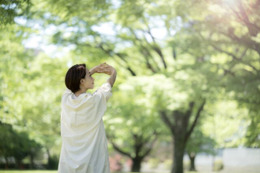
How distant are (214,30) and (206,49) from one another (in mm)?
1134

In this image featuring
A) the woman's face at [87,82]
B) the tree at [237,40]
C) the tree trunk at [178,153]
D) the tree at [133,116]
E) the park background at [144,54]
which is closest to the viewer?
the woman's face at [87,82]

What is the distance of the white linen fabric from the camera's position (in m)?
3.09

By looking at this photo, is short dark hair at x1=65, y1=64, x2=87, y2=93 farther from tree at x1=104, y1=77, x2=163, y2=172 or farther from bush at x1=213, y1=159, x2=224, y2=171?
bush at x1=213, y1=159, x2=224, y2=171

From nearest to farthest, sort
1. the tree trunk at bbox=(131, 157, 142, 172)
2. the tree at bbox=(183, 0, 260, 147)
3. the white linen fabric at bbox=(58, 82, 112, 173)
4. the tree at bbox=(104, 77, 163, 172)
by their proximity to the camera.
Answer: the white linen fabric at bbox=(58, 82, 112, 173) → the tree at bbox=(183, 0, 260, 147) → the tree at bbox=(104, 77, 163, 172) → the tree trunk at bbox=(131, 157, 142, 172)

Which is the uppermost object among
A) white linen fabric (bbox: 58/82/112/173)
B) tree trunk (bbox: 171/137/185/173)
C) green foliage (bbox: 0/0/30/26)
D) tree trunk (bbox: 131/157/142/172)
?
green foliage (bbox: 0/0/30/26)

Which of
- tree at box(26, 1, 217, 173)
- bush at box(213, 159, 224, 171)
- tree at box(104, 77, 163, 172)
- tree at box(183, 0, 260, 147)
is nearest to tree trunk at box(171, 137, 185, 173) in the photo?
tree at box(26, 1, 217, 173)

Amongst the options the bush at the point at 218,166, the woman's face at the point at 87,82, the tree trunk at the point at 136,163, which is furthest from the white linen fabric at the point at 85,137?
the bush at the point at 218,166

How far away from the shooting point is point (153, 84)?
13.6m

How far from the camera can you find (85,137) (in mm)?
3133

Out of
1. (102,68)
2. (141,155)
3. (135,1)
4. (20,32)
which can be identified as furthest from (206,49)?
(141,155)

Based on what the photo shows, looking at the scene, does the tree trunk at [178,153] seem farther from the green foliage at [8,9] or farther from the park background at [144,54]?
the green foliage at [8,9]

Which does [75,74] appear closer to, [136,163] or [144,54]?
[144,54]

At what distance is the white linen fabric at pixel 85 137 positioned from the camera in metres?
3.09

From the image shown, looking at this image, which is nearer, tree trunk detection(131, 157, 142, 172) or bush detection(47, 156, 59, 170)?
bush detection(47, 156, 59, 170)
